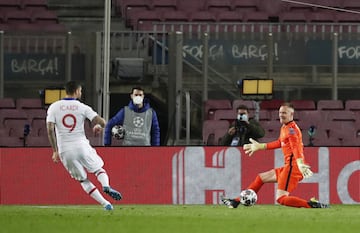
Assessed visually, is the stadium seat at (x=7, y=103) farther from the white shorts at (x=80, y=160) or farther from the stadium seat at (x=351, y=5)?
the white shorts at (x=80, y=160)

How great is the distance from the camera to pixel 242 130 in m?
22.7

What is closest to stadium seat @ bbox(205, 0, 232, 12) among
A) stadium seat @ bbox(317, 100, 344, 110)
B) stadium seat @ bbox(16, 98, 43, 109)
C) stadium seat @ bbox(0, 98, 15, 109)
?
stadium seat @ bbox(317, 100, 344, 110)

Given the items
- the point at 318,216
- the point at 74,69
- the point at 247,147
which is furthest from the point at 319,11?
the point at 318,216

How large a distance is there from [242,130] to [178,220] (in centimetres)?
686

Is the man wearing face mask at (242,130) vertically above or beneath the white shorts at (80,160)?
above

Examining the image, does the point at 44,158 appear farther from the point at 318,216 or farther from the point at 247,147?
the point at 318,216

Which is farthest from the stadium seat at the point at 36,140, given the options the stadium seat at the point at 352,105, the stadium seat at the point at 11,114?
the stadium seat at the point at 352,105

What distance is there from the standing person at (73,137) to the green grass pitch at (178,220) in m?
0.47

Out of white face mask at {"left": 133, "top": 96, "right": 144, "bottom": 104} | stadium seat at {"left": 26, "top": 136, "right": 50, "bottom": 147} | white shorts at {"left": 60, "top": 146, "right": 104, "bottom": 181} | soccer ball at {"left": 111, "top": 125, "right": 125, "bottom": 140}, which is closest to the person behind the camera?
white shorts at {"left": 60, "top": 146, "right": 104, "bottom": 181}

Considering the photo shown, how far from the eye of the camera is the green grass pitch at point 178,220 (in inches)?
566

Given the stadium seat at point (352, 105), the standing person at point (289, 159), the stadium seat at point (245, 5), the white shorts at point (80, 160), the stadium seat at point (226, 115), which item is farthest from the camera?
the stadium seat at point (245, 5)

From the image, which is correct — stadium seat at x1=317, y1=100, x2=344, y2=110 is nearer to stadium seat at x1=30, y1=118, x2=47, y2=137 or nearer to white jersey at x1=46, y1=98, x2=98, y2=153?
stadium seat at x1=30, y1=118, x2=47, y2=137

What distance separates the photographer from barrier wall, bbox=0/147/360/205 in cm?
2248

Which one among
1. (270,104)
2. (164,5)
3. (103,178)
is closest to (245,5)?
(164,5)
